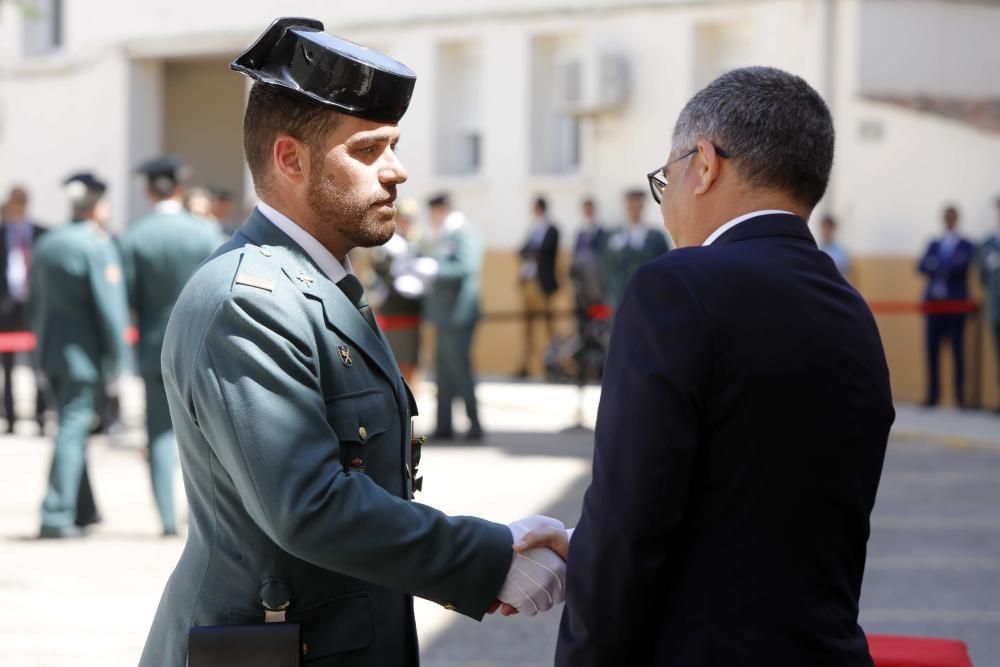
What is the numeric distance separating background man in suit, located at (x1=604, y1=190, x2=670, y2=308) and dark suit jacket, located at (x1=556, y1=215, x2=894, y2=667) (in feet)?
46.2

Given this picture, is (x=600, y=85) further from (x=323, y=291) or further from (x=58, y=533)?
(x=323, y=291)

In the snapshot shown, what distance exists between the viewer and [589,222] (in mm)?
20891

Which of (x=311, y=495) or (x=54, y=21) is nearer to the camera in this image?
(x=311, y=495)

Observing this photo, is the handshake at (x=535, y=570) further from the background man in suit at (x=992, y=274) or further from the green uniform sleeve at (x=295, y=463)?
the background man in suit at (x=992, y=274)

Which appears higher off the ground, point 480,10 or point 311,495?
point 480,10

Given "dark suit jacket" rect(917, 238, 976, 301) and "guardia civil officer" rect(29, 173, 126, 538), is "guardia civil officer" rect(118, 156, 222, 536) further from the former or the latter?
"dark suit jacket" rect(917, 238, 976, 301)

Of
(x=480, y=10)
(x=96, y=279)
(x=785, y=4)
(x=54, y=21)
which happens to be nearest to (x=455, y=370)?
(x=96, y=279)

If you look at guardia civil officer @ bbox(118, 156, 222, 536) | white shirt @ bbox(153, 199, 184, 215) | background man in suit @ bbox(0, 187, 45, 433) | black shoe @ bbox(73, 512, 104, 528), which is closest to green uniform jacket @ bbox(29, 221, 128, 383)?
guardia civil officer @ bbox(118, 156, 222, 536)

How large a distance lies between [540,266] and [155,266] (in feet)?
39.0

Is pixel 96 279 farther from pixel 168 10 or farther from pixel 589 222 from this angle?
pixel 168 10

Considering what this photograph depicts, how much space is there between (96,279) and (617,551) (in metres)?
7.42

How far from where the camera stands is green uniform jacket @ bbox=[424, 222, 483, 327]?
1438cm

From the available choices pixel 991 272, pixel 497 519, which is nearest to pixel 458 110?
pixel 991 272

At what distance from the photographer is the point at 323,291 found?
3004 millimetres
